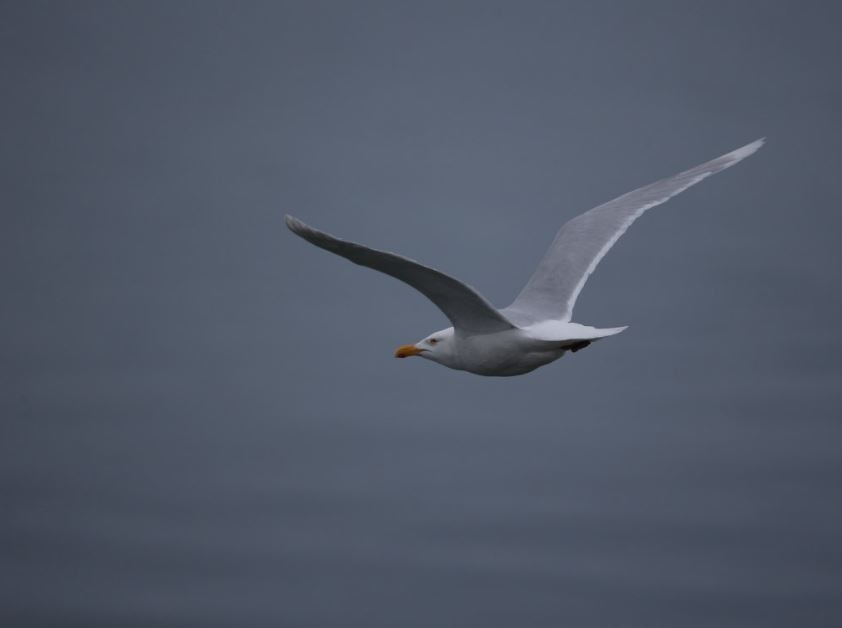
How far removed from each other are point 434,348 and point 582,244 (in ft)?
5.51

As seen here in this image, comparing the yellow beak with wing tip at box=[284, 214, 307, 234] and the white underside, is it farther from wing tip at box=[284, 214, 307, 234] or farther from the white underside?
wing tip at box=[284, 214, 307, 234]

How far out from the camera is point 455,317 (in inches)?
255

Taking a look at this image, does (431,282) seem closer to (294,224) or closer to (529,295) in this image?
(294,224)

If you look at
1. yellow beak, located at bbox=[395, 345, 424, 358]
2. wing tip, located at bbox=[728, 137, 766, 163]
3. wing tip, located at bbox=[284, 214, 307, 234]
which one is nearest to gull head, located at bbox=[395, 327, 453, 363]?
yellow beak, located at bbox=[395, 345, 424, 358]

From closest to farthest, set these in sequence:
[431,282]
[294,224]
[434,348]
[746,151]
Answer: [294,224]
[431,282]
[434,348]
[746,151]

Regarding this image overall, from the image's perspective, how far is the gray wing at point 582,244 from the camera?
720cm

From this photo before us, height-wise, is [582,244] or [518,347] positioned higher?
[582,244]

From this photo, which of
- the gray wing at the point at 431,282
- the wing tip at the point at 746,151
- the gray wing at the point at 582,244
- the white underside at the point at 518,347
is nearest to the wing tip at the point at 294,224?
the gray wing at the point at 431,282

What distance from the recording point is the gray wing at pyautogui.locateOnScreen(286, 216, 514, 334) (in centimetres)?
542

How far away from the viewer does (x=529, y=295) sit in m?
7.40

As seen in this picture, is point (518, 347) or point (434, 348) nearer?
point (518, 347)

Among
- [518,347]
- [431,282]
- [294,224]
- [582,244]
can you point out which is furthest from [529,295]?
[294,224]

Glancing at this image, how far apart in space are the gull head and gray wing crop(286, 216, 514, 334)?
161 millimetres

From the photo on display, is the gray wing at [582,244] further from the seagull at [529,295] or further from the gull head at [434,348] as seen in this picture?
the gull head at [434,348]
